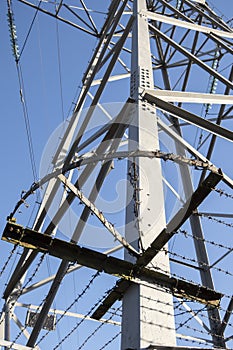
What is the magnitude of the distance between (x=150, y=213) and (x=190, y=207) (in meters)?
0.89

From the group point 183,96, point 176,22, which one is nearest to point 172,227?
point 183,96

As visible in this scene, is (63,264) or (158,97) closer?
(158,97)

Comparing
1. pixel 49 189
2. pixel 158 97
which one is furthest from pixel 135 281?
pixel 49 189

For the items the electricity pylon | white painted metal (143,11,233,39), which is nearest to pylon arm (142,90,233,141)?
the electricity pylon

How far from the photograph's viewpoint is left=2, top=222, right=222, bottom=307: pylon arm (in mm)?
4715

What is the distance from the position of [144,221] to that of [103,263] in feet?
3.05

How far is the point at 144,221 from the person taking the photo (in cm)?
552

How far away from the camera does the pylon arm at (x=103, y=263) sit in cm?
471

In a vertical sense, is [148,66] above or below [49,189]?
above

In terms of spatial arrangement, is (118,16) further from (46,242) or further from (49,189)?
(46,242)

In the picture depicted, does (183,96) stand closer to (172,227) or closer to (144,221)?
(144,221)

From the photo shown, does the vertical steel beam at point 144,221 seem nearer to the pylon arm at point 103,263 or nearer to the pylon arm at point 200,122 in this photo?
the pylon arm at point 103,263

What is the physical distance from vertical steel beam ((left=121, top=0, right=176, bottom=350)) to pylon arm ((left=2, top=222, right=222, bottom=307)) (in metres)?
0.14

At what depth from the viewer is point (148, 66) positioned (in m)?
7.74
